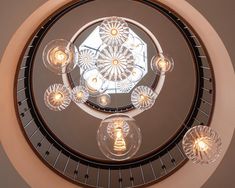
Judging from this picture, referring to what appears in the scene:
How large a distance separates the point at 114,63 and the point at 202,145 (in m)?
1.83

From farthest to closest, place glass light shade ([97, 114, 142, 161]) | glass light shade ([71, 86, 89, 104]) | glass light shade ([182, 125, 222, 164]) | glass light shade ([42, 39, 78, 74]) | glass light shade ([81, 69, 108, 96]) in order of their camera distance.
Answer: glass light shade ([81, 69, 108, 96]) < glass light shade ([71, 86, 89, 104]) < glass light shade ([42, 39, 78, 74]) < glass light shade ([97, 114, 142, 161]) < glass light shade ([182, 125, 222, 164])

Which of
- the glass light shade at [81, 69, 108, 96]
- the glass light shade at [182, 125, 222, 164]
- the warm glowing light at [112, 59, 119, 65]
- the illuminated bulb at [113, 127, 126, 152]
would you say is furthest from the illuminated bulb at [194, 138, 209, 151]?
the glass light shade at [81, 69, 108, 96]

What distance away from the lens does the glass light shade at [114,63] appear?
4172mm

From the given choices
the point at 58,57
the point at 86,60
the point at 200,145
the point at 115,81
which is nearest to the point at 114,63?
the point at 115,81

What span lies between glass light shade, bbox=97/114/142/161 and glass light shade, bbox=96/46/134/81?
4.20 ft

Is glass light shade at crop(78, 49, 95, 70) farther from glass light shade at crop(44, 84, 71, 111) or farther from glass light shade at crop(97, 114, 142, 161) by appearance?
glass light shade at crop(97, 114, 142, 161)

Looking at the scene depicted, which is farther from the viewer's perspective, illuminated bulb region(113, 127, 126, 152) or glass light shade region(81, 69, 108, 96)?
glass light shade region(81, 69, 108, 96)

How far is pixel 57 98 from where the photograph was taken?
3.70 meters

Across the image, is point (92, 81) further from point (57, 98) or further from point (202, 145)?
point (202, 145)

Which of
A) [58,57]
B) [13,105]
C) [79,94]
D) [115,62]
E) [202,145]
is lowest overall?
[202,145]

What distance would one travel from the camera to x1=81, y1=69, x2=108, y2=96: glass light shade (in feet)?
15.0

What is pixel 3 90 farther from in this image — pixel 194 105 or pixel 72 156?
pixel 194 105

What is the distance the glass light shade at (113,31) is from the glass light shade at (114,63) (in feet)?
0.59

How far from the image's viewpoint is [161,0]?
4.01 m
